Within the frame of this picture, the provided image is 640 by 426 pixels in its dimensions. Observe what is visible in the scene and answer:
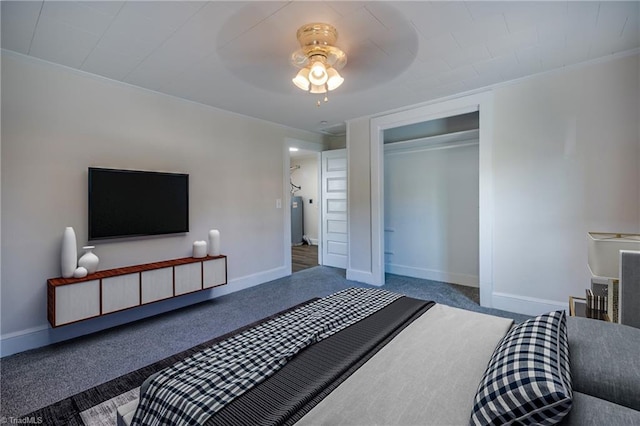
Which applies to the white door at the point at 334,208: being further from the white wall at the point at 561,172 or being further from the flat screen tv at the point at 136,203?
the flat screen tv at the point at 136,203

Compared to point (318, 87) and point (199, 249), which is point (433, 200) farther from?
point (199, 249)

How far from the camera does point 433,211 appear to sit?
15.2 ft

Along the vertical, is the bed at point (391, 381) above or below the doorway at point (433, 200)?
below

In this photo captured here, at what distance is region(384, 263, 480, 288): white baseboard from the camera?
430 centimetres

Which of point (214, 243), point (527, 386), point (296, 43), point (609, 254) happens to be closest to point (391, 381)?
point (527, 386)

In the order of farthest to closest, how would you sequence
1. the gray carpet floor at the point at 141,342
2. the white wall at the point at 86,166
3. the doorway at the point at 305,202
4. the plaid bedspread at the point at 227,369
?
1. the doorway at the point at 305,202
2. the white wall at the point at 86,166
3. the gray carpet floor at the point at 141,342
4. the plaid bedspread at the point at 227,369

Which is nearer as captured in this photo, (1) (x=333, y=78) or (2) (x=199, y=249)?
(1) (x=333, y=78)

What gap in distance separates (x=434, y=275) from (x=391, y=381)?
12.5ft

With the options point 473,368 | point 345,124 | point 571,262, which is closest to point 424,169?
point 345,124

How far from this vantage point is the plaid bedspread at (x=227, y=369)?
1038mm

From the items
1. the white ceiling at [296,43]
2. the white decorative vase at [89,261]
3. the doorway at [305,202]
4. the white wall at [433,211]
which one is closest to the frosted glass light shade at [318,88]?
the white ceiling at [296,43]

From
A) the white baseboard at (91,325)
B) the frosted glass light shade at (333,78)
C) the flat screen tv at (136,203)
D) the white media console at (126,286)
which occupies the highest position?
the frosted glass light shade at (333,78)

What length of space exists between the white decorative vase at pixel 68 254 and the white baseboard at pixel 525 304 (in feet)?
13.8

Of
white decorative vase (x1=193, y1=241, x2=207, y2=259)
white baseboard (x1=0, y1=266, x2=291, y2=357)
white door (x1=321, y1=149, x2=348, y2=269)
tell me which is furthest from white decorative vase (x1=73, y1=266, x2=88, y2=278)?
white door (x1=321, y1=149, x2=348, y2=269)
